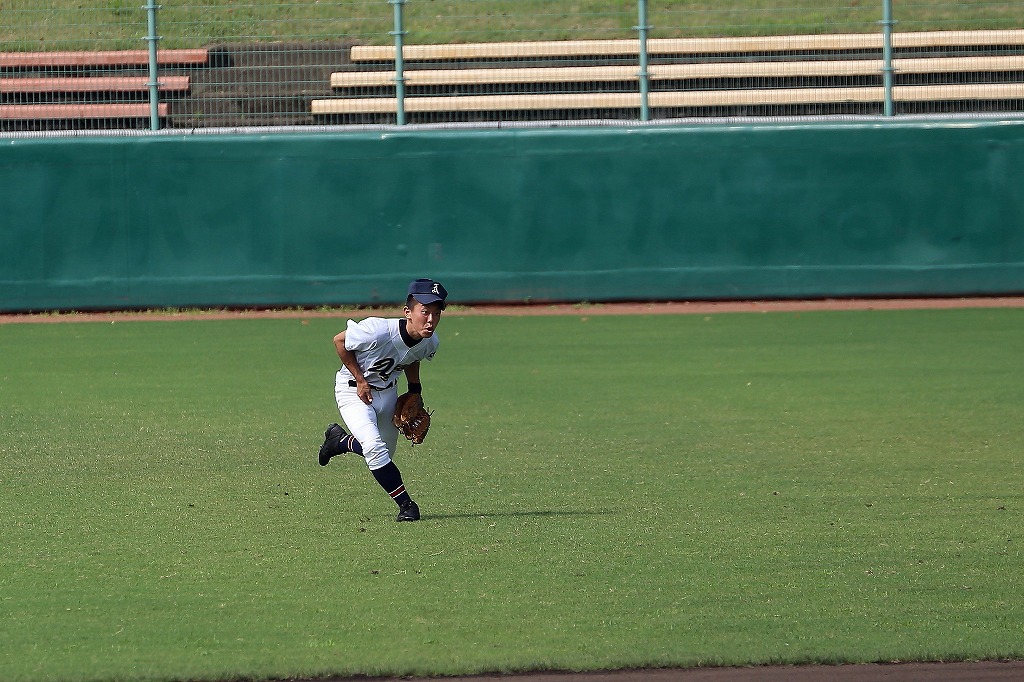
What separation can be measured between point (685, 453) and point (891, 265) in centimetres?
866

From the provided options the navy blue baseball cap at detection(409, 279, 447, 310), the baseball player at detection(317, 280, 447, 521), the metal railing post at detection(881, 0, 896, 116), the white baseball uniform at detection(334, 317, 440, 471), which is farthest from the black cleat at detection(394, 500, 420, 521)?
the metal railing post at detection(881, 0, 896, 116)

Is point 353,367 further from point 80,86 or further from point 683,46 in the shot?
point 683,46

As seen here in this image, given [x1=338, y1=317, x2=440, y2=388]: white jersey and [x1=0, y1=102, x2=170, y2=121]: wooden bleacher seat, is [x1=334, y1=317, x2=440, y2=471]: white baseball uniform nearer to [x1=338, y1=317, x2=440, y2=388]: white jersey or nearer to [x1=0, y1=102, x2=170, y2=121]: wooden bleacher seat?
[x1=338, y1=317, x2=440, y2=388]: white jersey

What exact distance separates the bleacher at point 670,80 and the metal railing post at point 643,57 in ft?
0.43

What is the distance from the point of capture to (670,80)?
17.2 m

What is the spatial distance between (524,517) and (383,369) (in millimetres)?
1000

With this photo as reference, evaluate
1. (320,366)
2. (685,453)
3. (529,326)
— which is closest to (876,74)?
(529,326)

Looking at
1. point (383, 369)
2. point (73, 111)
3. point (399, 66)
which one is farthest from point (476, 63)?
point (383, 369)

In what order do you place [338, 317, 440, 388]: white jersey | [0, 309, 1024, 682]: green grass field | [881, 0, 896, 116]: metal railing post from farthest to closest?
1. [881, 0, 896, 116]: metal railing post
2. [338, 317, 440, 388]: white jersey
3. [0, 309, 1024, 682]: green grass field

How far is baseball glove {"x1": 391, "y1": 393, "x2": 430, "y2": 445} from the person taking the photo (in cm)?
695

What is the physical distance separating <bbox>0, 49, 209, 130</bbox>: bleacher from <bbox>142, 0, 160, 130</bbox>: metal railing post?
0.22 ft

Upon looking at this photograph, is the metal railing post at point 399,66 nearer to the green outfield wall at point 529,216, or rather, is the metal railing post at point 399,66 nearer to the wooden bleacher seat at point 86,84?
the green outfield wall at point 529,216

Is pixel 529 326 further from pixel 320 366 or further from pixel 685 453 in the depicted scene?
pixel 685 453

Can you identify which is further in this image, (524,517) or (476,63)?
(476,63)
